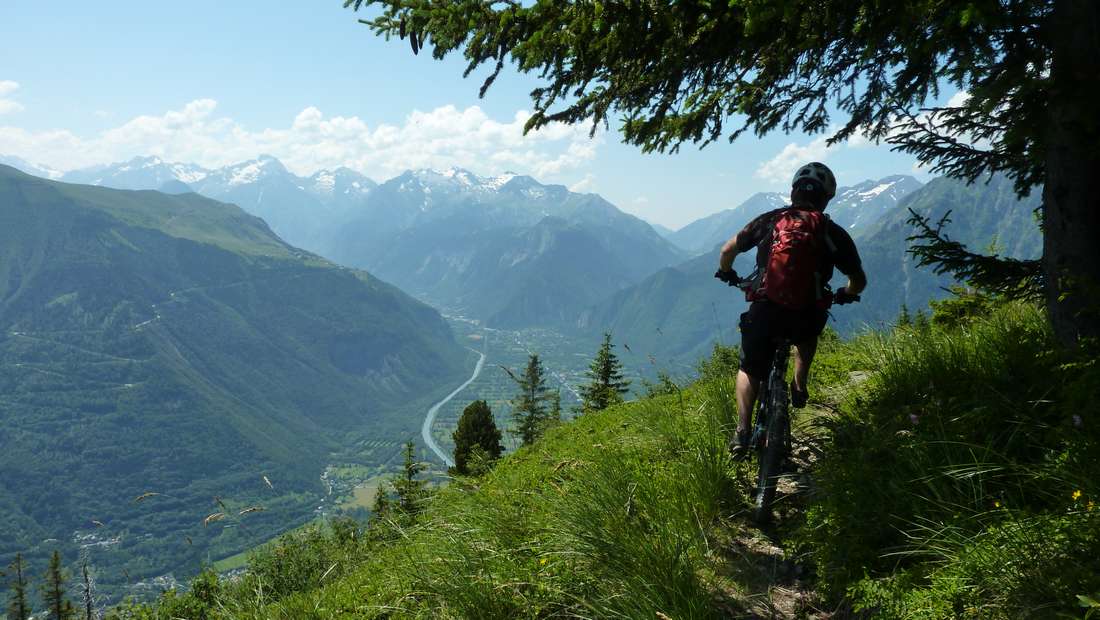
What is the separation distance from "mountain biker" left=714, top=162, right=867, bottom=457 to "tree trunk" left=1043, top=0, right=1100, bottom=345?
123 centimetres

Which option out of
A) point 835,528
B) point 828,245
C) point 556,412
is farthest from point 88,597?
point 828,245

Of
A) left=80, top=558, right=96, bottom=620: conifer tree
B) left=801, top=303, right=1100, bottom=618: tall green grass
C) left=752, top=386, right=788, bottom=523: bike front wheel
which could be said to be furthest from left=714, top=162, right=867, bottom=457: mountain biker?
left=80, top=558, right=96, bottom=620: conifer tree

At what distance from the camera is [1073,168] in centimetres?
365

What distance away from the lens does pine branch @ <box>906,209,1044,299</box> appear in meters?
4.27

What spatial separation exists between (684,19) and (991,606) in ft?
12.9

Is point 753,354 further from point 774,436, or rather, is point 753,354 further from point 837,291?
point 837,291

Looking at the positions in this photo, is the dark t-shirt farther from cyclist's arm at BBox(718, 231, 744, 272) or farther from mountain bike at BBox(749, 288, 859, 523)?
mountain bike at BBox(749, 288, 859, 523)

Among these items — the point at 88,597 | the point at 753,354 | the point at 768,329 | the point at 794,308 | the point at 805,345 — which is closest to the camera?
the point at 794,308

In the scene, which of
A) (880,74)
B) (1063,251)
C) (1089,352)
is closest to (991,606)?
(1089,352)

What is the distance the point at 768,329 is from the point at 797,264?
1.61 feet

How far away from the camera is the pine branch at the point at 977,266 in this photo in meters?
4.27

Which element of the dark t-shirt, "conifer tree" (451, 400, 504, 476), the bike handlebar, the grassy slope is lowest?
"conifer tree" (451, 400, 504, 476)

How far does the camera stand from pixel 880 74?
5.21 meters

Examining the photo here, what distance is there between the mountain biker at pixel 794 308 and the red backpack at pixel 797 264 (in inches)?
0.7
